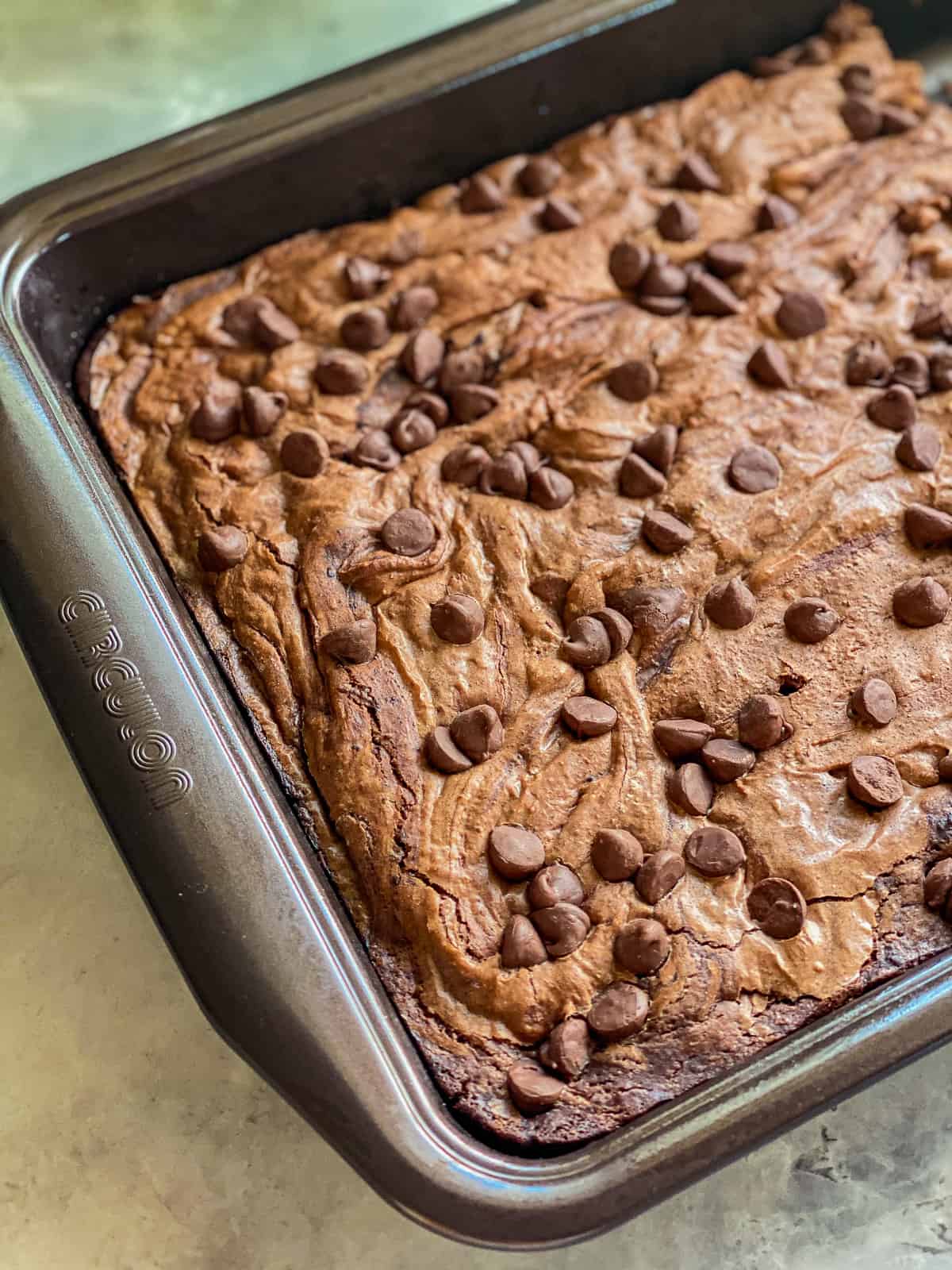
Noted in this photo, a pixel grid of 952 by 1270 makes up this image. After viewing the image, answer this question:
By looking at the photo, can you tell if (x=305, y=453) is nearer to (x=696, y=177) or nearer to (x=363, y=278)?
(x=363, y=278)

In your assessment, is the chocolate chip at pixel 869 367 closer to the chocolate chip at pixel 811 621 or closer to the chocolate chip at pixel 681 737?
the chocolate chip at pixel 811 621

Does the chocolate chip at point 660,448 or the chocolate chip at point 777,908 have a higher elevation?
the chocolate chip at point 660,448

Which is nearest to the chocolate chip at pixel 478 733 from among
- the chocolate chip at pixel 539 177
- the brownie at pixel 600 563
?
the brownie at pixel 600 563

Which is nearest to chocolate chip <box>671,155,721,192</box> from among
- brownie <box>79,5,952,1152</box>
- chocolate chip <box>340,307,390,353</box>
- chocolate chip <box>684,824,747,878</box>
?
brownie <box>79,5,952,1152</box>

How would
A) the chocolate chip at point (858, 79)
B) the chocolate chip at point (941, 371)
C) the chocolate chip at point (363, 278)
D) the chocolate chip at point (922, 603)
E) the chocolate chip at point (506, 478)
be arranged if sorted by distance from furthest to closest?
the chocolate chip at point (858, 79) < the chocolate chip at point (363, 278) < the chocolate chip at point (941, 371) < the chocolate chip at point (506, 478) < the chocolate chip at point (922, 603)

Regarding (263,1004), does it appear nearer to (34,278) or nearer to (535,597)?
(535,597)

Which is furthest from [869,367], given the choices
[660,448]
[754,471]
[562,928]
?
[562,928]
